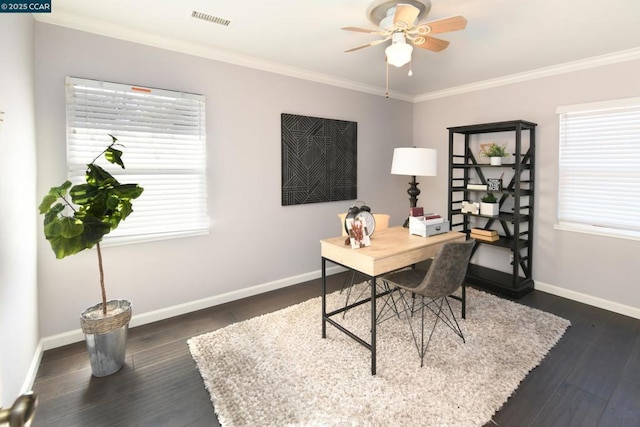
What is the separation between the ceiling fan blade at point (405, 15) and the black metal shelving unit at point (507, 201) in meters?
1.97

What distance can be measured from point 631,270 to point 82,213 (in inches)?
187

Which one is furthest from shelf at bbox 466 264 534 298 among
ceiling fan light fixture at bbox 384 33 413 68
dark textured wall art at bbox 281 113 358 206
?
ceiling fan light fixture at bbox 384 33 413 68

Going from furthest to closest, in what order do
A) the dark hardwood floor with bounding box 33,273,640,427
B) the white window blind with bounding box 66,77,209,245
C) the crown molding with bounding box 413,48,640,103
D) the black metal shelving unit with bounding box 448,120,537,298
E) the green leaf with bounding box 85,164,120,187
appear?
the black metal shelving unit with bounding box 448,120,537,298 < the crown molding with bounding box 413,48,640,103 < the white window blind with bounding box 66,77,209,245 < the green leaf with bounding box 85,164,120,187 < the dark hardwood floor with bounding box 33,273,640,427

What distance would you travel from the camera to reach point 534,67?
3523mm

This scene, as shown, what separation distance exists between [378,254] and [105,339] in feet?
6.44

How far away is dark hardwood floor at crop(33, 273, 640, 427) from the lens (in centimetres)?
184

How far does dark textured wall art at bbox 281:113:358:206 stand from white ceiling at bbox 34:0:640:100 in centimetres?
60

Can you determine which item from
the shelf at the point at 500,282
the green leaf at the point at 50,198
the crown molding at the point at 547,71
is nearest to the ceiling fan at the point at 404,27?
the crown molding at the point at 547,71

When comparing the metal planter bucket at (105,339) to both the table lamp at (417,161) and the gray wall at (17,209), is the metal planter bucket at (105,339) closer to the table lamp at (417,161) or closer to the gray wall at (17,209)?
the gray wall at (17,209)

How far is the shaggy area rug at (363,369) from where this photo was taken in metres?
1.86

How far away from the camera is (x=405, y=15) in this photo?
2021 mm

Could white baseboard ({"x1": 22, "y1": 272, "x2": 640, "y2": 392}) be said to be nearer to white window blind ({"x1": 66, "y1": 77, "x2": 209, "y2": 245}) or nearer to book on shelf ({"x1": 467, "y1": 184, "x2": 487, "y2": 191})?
white window blind ({"x1": 66, "y1": 77, "x2": 209, "y2": 245})

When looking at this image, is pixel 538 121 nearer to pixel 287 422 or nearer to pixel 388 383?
pixel 388 383

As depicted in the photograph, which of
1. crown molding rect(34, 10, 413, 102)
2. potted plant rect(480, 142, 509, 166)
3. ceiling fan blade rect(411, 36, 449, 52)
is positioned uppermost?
crown molding rect(34, 10, 413, 102)
